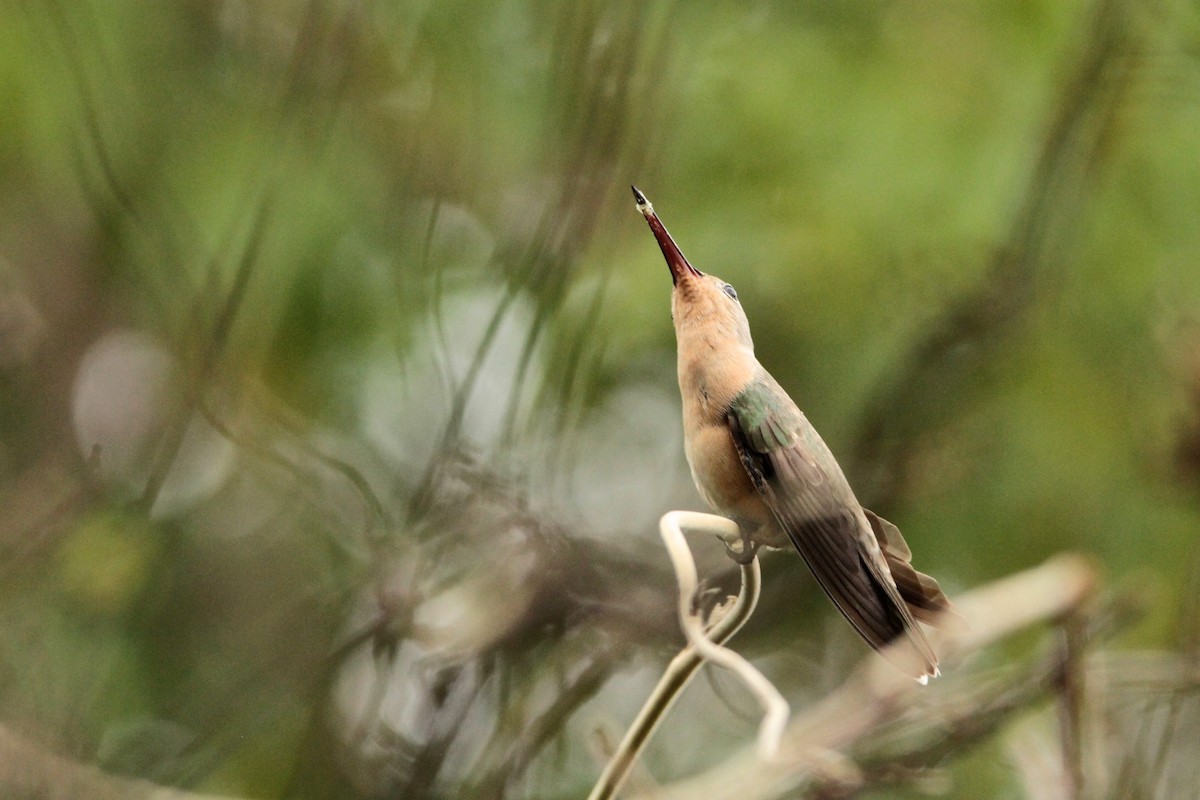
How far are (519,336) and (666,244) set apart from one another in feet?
3.54

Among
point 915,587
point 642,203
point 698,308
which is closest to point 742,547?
point 915,587

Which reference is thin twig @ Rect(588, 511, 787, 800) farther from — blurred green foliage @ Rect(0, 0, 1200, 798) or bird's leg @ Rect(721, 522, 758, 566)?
blurred green foliage @ Rect(0, 0, 1200, 798)

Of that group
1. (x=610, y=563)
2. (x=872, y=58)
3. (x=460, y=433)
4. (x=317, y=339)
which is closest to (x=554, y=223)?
(x=460, y=433)

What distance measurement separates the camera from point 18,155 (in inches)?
169

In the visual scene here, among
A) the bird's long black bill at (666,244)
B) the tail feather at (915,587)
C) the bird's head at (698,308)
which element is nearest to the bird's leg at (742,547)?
the tail feather at (915,587)

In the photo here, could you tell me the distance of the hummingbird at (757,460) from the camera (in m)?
1.89

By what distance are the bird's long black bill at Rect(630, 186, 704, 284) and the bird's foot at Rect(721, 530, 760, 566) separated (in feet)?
1.50

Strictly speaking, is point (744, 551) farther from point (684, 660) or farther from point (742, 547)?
point (684, 660)

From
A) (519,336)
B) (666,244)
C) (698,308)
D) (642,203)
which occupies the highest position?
(642,203)

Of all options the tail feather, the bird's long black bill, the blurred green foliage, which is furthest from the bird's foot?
the blurred green foliage

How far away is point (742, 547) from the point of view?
1.86 metres

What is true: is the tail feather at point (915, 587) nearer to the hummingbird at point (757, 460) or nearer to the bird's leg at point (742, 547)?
the hummingbird at point (757, 460)

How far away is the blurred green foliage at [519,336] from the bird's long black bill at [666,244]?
853 millimetres

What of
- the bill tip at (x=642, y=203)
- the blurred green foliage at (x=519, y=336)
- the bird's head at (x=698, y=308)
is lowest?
the blurred green foliage at (x=519, y=336)
